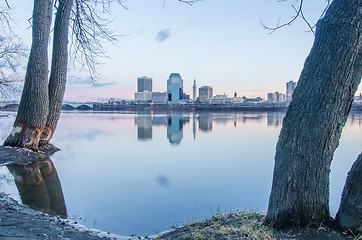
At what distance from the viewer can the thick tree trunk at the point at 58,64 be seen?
44.4 ft

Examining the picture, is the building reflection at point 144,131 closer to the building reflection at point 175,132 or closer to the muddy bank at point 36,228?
the building reflection at point 175,132

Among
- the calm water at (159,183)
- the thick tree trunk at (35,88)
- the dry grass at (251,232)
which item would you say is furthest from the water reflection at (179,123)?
the dry grass at (251,232)

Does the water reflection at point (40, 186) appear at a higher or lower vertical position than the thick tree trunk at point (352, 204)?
lower

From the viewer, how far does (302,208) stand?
3.92m

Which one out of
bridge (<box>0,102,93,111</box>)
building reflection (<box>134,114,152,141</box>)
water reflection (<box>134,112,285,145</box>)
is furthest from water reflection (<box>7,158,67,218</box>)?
bridge (<box>0,102,93,111</box>)

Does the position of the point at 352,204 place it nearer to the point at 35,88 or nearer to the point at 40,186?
the point at 40,186

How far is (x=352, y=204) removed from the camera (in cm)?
391

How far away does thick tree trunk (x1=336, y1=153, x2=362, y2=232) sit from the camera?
3857 millimetres

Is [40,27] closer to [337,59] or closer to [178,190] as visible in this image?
[178,190]

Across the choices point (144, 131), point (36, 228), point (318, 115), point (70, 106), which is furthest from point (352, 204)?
point (70, 106)

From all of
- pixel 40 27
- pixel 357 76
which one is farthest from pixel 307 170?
pixel 40 27

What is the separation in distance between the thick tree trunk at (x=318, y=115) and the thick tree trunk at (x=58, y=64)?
11.4 m

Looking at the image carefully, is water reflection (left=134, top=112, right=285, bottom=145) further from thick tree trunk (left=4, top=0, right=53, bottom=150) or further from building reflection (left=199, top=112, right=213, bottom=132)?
thick tree trunk (left=4, top=0, right=53, bottom=150)

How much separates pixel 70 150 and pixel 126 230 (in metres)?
10.9
